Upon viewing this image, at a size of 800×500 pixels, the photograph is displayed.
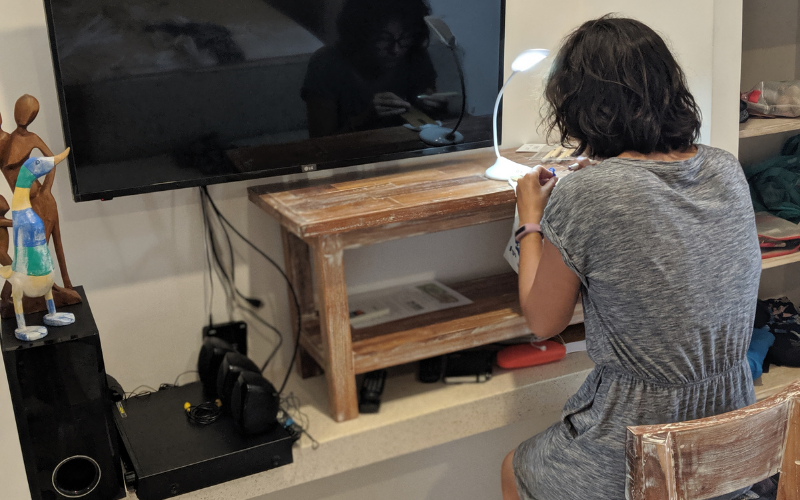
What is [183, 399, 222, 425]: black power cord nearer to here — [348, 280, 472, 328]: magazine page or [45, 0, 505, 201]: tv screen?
[348, 280, 472, 328]: magazine page

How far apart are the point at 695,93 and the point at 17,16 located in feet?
5.84

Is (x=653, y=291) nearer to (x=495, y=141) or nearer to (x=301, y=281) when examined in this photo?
(x=495, y=141)

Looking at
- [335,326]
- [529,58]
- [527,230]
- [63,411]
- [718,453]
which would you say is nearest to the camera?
[718,453]

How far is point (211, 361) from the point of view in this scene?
1604mm

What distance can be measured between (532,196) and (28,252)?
3.00ft

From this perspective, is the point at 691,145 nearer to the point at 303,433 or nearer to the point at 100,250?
the point at 303,433

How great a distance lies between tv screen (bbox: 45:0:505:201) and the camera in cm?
138

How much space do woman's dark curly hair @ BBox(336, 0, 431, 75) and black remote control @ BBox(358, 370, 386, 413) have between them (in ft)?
2.33

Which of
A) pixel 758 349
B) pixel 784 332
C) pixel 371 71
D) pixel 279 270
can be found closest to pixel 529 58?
pixel 371 71

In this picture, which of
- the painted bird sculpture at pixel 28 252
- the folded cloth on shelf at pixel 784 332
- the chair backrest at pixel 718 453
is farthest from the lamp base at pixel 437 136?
the folded cloth on shelf at pixel 784 332

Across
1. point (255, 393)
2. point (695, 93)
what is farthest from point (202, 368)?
point (695, 93)

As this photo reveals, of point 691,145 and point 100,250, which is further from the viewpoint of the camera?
point 100,250

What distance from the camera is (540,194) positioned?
140 centimetres

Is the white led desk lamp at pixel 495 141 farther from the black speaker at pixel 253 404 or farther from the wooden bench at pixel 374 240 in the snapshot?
the black speaker at pixel 253 404
